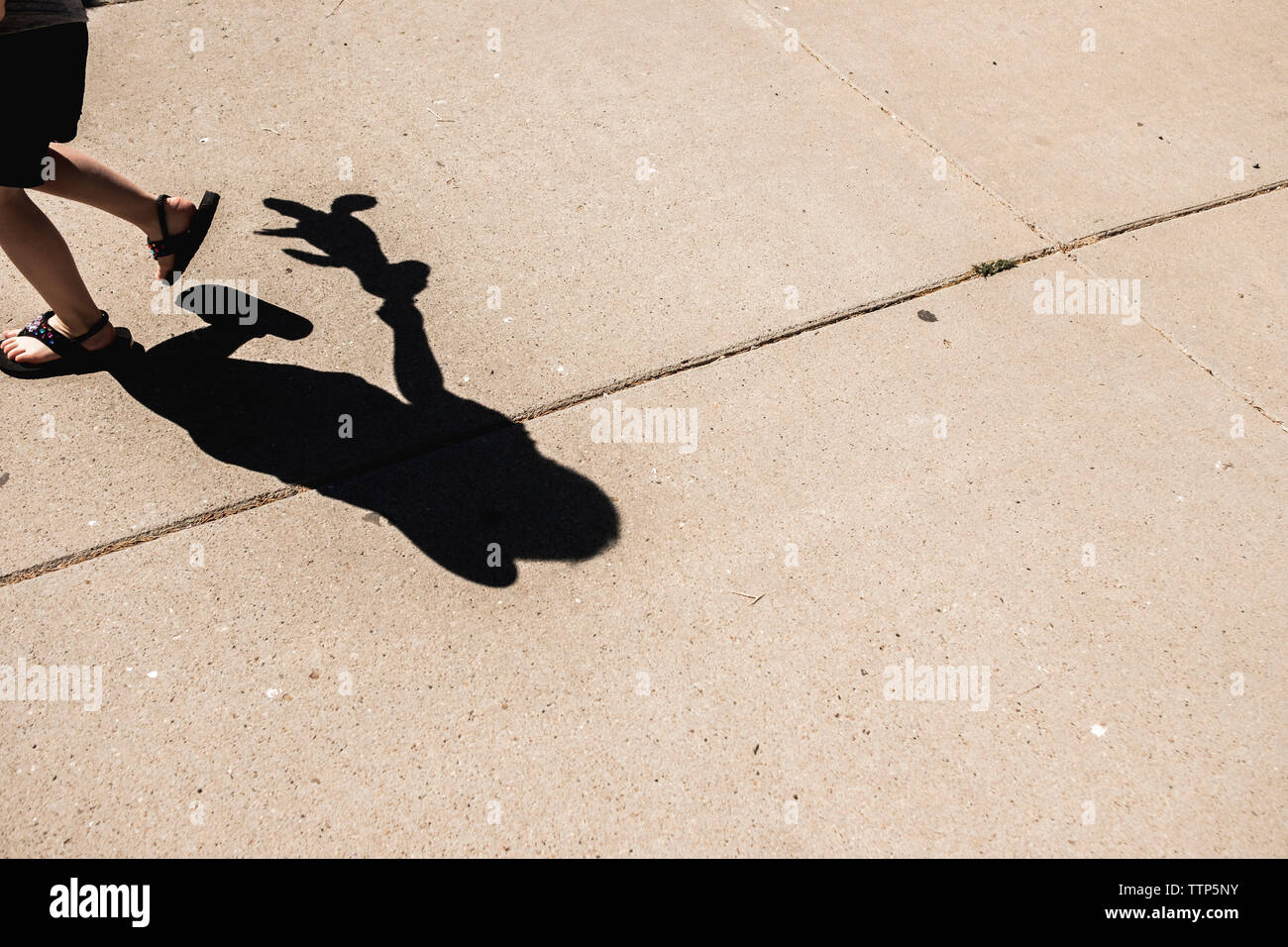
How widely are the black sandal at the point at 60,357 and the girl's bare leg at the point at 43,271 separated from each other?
2 centimetres

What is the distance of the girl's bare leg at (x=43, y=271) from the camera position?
269 cm

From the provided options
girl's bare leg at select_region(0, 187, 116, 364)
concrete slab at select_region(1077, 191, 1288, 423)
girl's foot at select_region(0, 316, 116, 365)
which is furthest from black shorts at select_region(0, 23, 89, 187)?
concrete slab at select_region(1077, 191, 1288, 423)

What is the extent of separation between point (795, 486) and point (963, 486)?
1.77 ft

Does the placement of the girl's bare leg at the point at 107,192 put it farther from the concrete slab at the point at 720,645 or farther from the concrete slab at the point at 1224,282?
the concrete slab at the point at 1224,282

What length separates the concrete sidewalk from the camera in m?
2.21

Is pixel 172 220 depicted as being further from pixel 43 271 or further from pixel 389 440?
pixel 389 440

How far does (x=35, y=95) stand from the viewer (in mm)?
2535

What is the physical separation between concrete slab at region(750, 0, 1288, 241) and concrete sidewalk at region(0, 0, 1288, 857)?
1.6 inches

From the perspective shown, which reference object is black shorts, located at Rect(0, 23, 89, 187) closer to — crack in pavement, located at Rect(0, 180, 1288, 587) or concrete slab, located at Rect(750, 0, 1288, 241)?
crack in pavement, located at Rect(0, 180, 1288, 587)

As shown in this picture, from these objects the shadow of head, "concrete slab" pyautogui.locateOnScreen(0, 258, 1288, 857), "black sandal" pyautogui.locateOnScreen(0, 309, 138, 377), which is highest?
the shadow of head

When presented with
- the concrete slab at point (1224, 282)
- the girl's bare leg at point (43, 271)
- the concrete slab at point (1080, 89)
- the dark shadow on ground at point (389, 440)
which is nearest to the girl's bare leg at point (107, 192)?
the girl's bare leg at point (43, 271)

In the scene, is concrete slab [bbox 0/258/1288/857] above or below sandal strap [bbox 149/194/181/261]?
below
